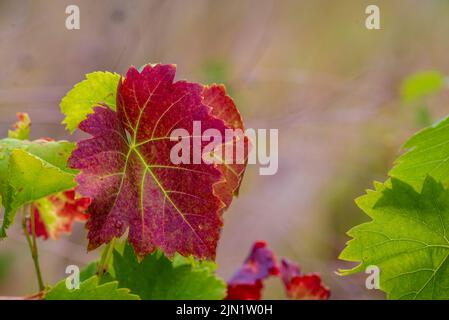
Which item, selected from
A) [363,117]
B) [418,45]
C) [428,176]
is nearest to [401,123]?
[363,117]

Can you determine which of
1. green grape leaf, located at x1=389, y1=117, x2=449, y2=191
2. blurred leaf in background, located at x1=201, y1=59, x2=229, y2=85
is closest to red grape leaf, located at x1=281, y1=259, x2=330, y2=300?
green grape leaf, located at x1=389, y1=117, x2=449, y2=191

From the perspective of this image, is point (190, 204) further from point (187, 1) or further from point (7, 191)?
point (187, 1)

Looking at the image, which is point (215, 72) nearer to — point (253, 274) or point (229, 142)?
point (253, 274)

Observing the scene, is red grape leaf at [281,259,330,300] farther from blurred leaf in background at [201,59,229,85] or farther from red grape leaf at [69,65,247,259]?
blurred leaf in background at [201,59,229,85]

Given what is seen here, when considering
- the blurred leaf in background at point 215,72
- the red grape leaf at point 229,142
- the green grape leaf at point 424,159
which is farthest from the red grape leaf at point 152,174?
the blurred leaf in background at point 215,72

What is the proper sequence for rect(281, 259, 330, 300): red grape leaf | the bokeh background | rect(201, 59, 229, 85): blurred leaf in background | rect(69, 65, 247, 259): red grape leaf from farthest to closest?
1. the bokeh background
2. rect(201, 59, 229, 85): blurred leaf in background
3. rect(281, 259, 330, 300): red grape leaf
4. rect(69, 65, 247, 259): red grape leaf

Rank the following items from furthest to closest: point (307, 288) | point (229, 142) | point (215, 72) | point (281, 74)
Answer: point (281, 74) → point (215, 72) → point (307, 288) → point (229, 142)

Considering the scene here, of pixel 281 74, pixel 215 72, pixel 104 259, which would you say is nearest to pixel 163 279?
pixel 104 259
